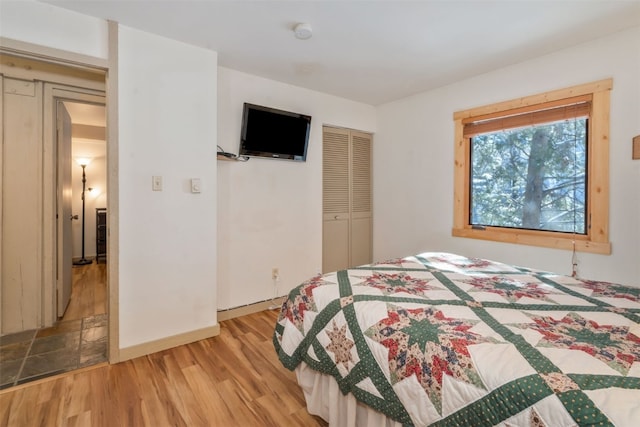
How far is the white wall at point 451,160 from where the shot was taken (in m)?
2.27

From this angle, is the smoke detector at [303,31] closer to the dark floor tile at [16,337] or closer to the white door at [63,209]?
the white door at [63,209]

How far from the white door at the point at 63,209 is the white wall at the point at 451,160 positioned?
3.38 metres

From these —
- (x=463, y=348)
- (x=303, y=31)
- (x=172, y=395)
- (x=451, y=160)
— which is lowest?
(x=172, y=395)

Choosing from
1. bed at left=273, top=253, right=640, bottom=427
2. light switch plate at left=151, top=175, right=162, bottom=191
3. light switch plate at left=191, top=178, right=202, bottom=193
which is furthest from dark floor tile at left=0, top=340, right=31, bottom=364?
bed at left=273, top=253, right=640, bottom=427

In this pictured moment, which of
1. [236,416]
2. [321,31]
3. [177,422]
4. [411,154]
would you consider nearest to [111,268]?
[177,422]

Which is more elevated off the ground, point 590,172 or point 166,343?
point 590,172

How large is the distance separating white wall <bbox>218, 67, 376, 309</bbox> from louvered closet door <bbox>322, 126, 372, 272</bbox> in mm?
160

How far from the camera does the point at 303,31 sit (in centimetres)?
221

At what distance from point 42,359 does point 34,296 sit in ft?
2.52

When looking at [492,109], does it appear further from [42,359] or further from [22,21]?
[42,359]

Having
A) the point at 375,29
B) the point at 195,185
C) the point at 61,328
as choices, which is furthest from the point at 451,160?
the point at 61,328

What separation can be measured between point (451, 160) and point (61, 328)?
13.3ft

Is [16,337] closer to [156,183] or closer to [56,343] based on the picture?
[56,343]

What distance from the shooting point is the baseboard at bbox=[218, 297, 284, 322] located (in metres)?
2.97
